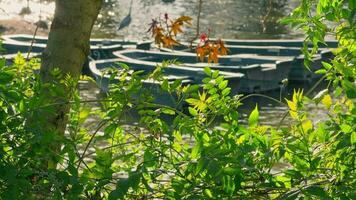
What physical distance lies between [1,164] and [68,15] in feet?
3.42

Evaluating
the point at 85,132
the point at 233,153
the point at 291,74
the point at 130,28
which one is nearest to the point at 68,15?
the point at 85,132

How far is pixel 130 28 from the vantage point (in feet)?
118

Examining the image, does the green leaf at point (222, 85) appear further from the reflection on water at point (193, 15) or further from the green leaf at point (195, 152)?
the reflection on water at point (193, 15)

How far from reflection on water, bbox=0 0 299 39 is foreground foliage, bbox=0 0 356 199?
26.9 metres

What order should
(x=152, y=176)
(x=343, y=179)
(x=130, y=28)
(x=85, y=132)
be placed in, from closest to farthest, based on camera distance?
(x=343, y=179) < (x=152, y=176) < (x=85, y=132) < (x=130, y=28)

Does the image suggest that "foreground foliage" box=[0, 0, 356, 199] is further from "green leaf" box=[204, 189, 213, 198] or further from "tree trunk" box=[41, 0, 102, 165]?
"tree trunk" box=[41, 0, 102, 165]

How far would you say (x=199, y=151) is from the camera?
277cm

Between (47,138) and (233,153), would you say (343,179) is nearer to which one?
(233,153)

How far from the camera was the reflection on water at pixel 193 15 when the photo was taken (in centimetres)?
3441

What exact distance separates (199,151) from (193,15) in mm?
37163

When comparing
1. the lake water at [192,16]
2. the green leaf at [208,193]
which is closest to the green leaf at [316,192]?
the green leaf at [208,193]

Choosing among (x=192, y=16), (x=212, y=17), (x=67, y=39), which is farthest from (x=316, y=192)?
(x=212, y=17)

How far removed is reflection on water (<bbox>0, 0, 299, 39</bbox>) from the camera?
3441 centimetres

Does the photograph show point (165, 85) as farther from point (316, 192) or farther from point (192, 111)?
point (316, 192)
